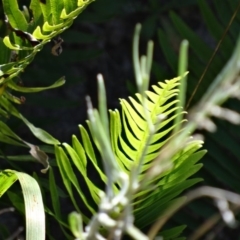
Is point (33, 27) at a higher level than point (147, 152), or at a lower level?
higher

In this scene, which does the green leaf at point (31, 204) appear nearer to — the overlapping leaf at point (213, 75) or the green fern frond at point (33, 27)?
the green fern frond at point (33, 27)

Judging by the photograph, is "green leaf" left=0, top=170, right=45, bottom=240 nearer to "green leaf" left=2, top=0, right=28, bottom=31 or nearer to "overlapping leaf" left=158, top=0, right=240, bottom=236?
"green leaf" left=2, top=0, right=28, bottom=31

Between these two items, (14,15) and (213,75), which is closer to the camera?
(14,15)

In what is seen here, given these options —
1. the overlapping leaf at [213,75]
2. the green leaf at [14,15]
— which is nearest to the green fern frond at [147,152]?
the green leaf at [14,15]

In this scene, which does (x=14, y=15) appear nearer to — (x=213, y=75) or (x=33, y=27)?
(x=33, y=27)

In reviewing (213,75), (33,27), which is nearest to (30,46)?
(33,27)

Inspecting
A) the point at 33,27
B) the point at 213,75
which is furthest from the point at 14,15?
the point at 213,75

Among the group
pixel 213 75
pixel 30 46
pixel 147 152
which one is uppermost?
pixel 30 46

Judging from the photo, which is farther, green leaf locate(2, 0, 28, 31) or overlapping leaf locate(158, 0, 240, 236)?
overlapping leaf locate(158, 0, 240, 236)

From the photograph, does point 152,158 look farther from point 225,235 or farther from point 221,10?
point 225,235

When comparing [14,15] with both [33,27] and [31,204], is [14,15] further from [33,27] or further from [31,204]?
[31,204]

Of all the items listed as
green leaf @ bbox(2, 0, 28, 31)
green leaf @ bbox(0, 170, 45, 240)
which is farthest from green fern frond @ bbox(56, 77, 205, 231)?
green leaf @ bbox(2, 0, 28, 31)
